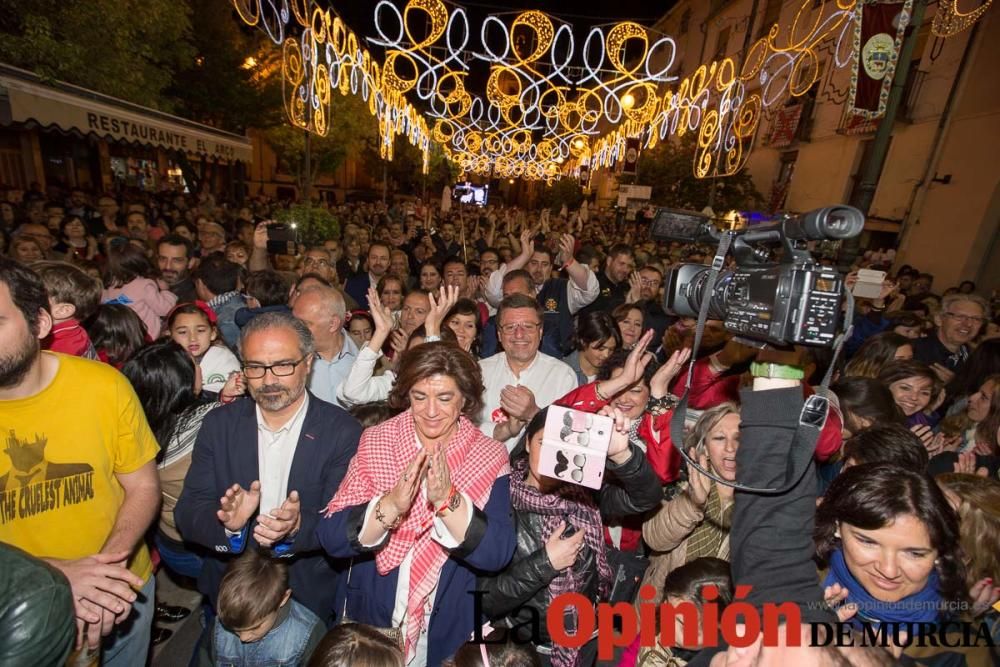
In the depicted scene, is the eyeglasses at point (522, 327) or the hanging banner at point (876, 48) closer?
the eyeglasses at point (522, 327)

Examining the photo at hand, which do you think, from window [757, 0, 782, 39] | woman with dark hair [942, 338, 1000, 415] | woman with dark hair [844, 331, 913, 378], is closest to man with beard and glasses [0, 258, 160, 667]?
woman with dark hair [844, 331, 913, 378]

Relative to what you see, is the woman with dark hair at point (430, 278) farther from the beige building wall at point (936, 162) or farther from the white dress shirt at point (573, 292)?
the beige building wall at point (936, 162)

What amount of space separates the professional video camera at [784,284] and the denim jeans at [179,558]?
8.97 feet

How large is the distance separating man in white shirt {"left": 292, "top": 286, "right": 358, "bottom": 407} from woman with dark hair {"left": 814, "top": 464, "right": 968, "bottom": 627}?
2855 mm

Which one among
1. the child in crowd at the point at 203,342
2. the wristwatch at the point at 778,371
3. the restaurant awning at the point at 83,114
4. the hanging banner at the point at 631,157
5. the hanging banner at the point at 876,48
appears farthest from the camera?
the hanging banner at the point at 631,157

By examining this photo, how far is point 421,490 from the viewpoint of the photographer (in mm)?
2102

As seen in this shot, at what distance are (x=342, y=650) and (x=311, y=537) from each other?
612mm

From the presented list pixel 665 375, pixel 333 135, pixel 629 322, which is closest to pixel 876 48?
pixel 629 322

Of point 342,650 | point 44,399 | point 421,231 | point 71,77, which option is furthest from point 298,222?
point 342,650

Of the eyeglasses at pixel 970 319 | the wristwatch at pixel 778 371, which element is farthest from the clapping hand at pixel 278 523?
the eyeglasses at pixel 970 319

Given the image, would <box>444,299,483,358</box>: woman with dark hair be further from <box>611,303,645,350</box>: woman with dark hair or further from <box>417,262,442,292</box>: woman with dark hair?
<box>417,262,442,292</box>: woman with dark hair

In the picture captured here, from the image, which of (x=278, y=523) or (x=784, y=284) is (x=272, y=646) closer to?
(x=278, y=523)

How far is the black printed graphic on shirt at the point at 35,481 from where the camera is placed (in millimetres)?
1677

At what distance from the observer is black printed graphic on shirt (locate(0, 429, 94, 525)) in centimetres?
168
